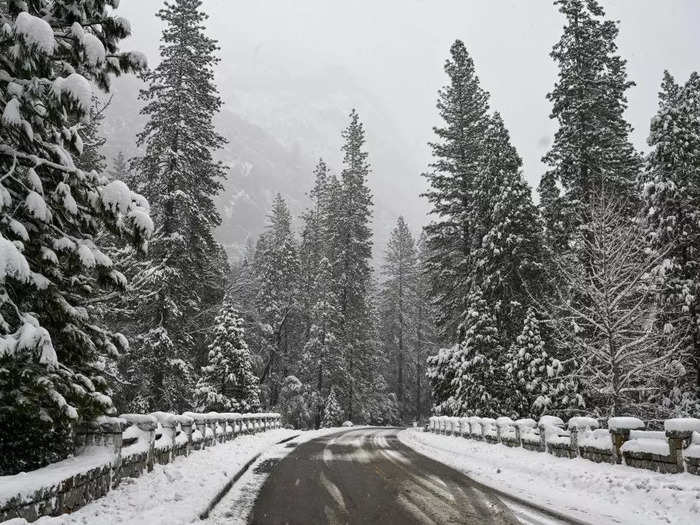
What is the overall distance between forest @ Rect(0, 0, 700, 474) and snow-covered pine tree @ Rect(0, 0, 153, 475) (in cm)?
3

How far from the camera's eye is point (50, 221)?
6.65 m

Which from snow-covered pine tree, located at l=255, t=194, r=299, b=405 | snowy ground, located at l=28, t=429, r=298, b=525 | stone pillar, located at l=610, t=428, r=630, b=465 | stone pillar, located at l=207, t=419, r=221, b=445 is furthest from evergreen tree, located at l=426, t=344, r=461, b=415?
snowy ground, located at l=28, t=429, r=298, b=525

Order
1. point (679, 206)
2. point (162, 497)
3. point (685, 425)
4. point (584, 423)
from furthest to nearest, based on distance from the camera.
A: point (679, 206), point (584, 423), point (685, 425), point (162, 497)

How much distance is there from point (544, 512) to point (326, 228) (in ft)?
131

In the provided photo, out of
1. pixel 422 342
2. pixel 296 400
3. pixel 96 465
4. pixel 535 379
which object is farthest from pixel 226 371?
pixel 422 342

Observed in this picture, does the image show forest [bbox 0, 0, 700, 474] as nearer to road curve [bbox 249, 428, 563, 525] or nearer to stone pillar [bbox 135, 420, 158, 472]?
stone pillar [bbox 135, 420, 158, 472]

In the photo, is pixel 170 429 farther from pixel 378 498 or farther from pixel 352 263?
pixel 352 263

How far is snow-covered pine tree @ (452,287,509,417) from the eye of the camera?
24109mm

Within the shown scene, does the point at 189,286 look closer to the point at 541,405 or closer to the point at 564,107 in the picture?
the point at 541,405

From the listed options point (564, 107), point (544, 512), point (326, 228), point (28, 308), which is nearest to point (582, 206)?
point (564, 107)

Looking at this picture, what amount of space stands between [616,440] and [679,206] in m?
14.9

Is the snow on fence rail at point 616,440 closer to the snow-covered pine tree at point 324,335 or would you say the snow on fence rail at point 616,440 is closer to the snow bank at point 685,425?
the snow bank at point 685,425

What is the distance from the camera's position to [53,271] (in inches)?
273

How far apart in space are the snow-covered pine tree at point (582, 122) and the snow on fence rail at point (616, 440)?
11.6 m
